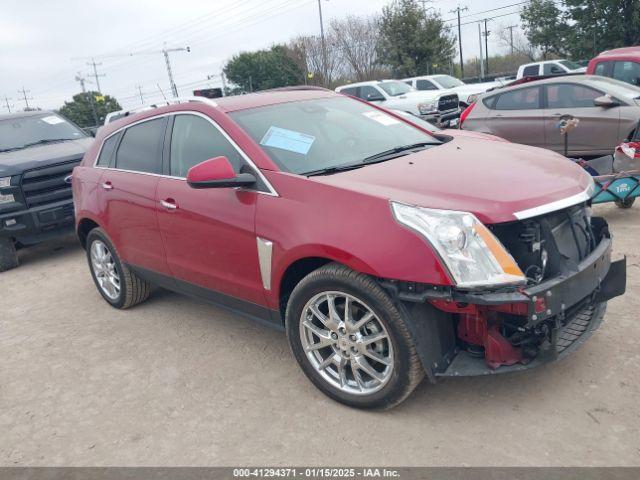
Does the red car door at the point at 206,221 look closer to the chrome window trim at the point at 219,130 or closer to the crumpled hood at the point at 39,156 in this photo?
the chrome window trim at the point at 219,130

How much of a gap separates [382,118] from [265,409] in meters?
2.30

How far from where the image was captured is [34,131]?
335 inches

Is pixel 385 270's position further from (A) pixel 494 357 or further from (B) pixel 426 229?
(A) pixel 494 357

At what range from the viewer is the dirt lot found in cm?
282

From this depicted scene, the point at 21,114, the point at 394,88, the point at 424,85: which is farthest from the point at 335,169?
the point at 424,85

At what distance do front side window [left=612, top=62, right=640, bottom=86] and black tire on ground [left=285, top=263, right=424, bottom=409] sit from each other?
10403mm

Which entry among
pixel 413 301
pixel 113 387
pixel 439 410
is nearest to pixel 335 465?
pixel 439 410

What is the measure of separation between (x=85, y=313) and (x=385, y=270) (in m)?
3.59

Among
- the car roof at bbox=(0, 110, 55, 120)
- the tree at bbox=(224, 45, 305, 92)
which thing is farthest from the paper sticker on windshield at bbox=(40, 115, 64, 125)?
the tree at bbox=(224, 45, 305, 92)

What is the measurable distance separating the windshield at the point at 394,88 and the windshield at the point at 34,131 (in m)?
11.0

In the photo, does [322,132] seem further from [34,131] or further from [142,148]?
[34,131]

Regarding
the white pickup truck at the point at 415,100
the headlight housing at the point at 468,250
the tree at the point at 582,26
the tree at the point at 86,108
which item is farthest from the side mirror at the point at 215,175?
the tree at the point at 86,108

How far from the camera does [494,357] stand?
9.30ft

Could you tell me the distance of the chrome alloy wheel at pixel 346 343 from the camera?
3006 millimetres
